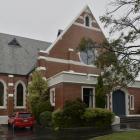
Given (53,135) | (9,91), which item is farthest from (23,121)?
(9,91)

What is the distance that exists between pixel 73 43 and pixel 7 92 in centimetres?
980

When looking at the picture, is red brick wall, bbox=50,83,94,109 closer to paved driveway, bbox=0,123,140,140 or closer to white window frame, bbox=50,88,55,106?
white window frame, bbox=50,88,55,106

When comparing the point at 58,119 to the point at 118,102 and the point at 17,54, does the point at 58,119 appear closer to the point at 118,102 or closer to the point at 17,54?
the point at 118,102

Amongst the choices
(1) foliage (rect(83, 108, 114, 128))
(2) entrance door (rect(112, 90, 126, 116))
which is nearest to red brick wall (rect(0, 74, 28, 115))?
(2) entrance door (rect(112, 90, 126, 116))

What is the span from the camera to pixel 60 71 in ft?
127

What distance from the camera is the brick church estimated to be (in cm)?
3334

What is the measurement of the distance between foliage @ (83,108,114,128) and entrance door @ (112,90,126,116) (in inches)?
256

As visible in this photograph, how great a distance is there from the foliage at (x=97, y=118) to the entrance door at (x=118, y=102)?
6511 millimetres

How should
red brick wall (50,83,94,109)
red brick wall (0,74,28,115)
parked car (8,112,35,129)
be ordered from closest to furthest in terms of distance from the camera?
parked car (8,112,35,129) < red brick wall (50,83,94,109) < red brick wall (0,74,28,115)

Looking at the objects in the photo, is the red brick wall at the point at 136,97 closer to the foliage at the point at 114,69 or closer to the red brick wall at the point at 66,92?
the red brick wall at the point at 66,92

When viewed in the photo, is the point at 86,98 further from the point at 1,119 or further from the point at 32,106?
the point at 1,119

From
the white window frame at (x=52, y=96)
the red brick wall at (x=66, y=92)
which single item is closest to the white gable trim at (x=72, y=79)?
the red brick wall at (x=66, y=92)

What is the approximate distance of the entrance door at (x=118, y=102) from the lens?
36469 millimetres

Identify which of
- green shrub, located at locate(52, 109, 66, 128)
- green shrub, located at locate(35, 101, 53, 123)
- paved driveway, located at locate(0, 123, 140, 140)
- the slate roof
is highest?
the slate roof
